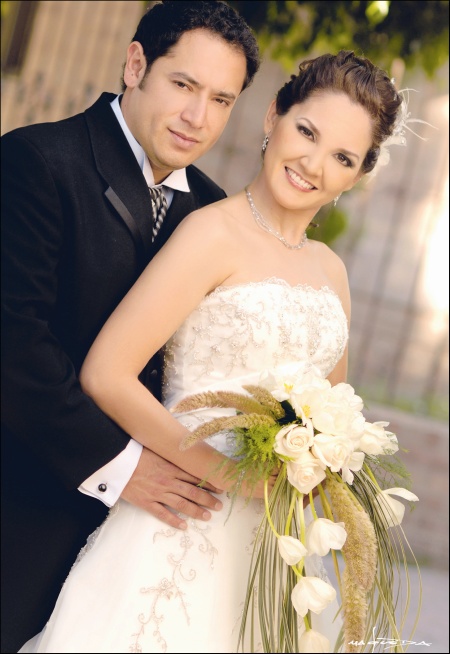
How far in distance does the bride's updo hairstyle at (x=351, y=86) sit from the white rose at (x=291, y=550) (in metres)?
1.30

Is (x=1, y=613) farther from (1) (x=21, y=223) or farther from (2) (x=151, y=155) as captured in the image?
(2) (x=151, y=155)

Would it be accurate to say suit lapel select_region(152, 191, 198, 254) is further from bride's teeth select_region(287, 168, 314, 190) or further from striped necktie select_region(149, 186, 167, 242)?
bride's teeth select_region(287, 168, 314, 190)

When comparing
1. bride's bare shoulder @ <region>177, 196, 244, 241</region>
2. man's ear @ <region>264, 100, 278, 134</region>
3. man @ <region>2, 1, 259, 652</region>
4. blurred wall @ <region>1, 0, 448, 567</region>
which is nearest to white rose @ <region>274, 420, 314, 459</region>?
man @ <region>2, 1, 259, 652</region>

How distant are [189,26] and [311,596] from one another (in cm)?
163

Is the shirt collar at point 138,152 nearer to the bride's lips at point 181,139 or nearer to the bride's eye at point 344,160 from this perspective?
the bride's lips at point 181,139

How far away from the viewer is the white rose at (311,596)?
6.31 feet

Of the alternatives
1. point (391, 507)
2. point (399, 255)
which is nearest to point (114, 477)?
point (391, 507)

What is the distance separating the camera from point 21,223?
6.98ft

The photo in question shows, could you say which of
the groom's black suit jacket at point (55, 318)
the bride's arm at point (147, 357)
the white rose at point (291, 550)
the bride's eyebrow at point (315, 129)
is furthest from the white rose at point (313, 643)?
the bride's eyebrow at point (315, 129)

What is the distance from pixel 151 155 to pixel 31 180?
47 centimetres

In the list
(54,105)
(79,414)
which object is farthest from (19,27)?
(79,414)

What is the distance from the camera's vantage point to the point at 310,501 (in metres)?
2.06

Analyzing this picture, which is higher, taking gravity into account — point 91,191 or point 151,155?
point 151,155

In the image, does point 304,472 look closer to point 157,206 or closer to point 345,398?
point 345,398
